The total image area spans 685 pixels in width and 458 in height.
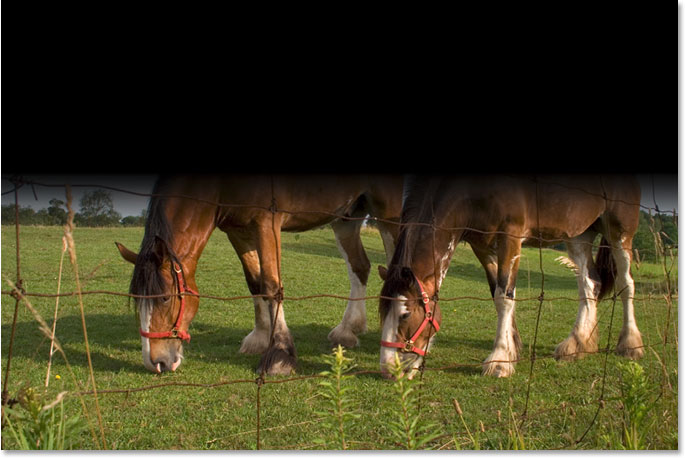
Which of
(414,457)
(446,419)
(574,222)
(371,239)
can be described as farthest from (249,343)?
(371,239)

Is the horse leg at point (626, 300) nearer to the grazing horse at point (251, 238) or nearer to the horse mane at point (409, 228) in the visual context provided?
the horse mane at point (409, 228)

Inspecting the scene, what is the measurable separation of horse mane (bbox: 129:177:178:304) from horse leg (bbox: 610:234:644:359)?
3.51 metres

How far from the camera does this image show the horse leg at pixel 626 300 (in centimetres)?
491

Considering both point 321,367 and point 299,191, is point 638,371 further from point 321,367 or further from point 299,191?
point 299,191

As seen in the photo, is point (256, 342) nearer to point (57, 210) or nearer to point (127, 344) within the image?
point (127, 344)

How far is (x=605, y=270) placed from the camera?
5.47 metres

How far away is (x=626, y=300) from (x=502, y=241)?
5.18ft

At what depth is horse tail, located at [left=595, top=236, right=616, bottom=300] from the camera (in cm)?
539

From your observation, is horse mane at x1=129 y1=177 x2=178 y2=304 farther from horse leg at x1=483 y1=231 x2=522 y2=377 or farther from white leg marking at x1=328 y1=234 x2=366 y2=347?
horse leg at x1=483 y1=231 x2=522 y2=377

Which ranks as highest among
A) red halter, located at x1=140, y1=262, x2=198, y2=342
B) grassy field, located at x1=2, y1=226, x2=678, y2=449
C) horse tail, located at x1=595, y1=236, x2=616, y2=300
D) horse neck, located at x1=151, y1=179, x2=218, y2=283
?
horse neck, located at x1=151, y1=179, x2=218, y2=283

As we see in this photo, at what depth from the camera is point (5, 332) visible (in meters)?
5.62

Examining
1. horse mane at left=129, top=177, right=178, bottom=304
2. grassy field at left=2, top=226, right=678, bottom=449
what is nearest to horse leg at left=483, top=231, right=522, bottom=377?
grassy field at left=2, top=226, right=678, bottom=449

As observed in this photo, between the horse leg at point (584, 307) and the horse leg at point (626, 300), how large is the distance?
0.21 m

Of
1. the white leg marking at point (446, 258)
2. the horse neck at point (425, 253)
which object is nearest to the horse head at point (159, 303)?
the horse neck at point (425, 253)
